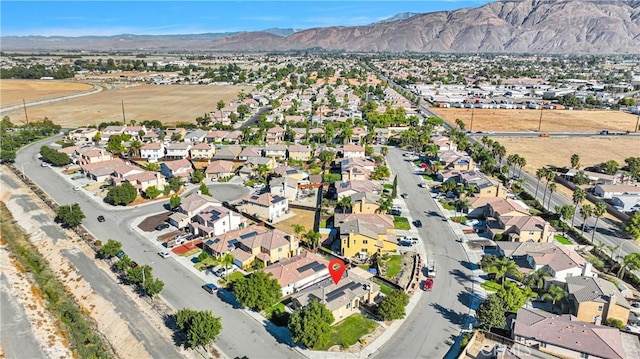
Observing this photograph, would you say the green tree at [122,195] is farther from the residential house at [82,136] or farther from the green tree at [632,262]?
the green tree at [632,262]

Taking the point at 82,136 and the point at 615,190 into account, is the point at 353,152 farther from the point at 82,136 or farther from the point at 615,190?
the point at 82,136

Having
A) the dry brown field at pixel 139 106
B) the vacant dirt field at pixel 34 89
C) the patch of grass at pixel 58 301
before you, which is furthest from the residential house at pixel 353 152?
the vacant dirt field at pixel 34 89

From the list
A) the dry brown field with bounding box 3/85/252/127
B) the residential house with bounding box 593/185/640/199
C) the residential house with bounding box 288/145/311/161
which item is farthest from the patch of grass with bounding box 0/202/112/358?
the dry brown field with bounding box 3/85/252/127

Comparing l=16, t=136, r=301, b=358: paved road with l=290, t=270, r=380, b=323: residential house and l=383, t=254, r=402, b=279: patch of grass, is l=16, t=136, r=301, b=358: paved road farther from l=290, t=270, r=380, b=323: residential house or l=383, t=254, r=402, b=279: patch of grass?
l=383, t=254, r=402, b=279: patch of grass

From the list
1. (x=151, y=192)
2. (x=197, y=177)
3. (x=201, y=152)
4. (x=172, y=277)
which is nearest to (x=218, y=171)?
(x=197, y=177)

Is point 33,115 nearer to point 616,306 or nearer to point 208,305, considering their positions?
point 208,305

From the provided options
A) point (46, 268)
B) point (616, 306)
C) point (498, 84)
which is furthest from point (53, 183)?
point (498, 84)
